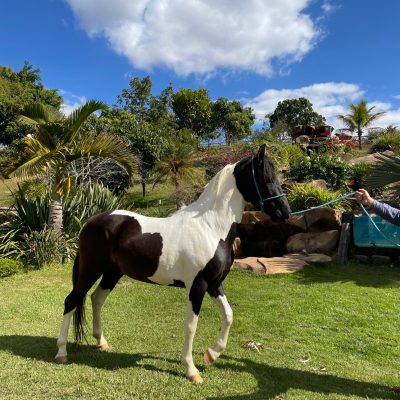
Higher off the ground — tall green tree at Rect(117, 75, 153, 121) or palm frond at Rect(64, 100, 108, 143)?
tall green tree at Rect(117, 75, 153, 121)

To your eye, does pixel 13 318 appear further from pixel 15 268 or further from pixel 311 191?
pixel 311 191

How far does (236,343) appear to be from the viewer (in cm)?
427

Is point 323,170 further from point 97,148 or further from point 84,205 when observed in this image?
point 84,205

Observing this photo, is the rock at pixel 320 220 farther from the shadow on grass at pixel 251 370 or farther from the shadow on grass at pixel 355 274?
the shadow on grass at pixel 251 370

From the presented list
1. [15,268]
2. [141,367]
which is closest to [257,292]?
[141,367]

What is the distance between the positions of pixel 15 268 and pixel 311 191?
281 inches

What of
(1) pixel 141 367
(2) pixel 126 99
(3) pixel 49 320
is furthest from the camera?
(2) pixel 126 99

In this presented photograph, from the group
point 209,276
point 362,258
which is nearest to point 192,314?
point 209,276

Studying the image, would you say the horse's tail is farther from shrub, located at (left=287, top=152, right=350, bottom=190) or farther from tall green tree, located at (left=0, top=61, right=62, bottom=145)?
tall green tree, located at (left=0, top=61, right=62, bottom=145)

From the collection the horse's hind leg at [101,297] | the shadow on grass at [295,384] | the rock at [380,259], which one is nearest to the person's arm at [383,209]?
the shadow on grass at [295,384]

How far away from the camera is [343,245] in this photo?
8281mm

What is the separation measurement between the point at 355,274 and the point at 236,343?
13.1 ft

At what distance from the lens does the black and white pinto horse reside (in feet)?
10.7

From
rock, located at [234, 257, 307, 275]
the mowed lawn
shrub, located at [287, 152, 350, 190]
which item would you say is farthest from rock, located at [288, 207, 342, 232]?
shrub, located at [287, 152, 350, 190]
